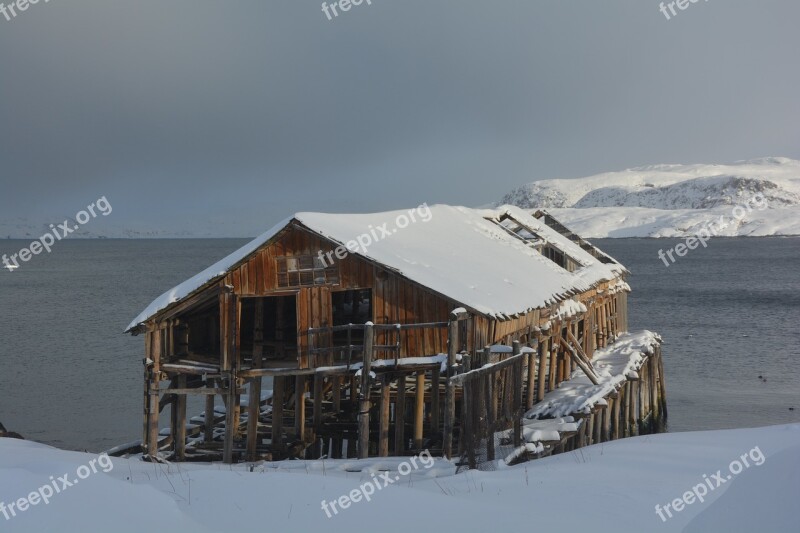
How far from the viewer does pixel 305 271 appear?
1758cm

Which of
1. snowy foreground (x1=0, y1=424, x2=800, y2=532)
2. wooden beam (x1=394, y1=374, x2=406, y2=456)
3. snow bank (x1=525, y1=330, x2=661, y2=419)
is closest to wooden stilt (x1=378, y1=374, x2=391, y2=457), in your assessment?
wooden beam (x1=394, y1=374, x2=406, y2=456)

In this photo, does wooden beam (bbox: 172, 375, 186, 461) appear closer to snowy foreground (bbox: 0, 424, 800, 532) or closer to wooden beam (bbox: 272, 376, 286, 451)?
wooden beam (bbox: 272, 376, 286, 451)

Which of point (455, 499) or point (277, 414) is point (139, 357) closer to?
point (277, 414)

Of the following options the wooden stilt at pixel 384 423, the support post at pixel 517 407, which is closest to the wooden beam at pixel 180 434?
the wooden stilt at pixel 384 423

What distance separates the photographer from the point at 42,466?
1171 centimetres

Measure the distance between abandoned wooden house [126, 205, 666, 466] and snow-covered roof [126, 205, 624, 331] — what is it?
7cm

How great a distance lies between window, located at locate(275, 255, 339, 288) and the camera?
1755 cm

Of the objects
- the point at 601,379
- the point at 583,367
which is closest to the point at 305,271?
the point at 583,367

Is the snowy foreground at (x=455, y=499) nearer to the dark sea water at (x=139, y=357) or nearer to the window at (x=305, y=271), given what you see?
the window at (x=305, y=271)

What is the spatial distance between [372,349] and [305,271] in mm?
2577

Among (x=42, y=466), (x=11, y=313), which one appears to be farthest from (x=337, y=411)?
(x=11, y=313)

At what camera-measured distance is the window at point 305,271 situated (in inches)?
691

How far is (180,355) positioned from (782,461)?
47.2ft

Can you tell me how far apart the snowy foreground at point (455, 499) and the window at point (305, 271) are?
6.47 m
